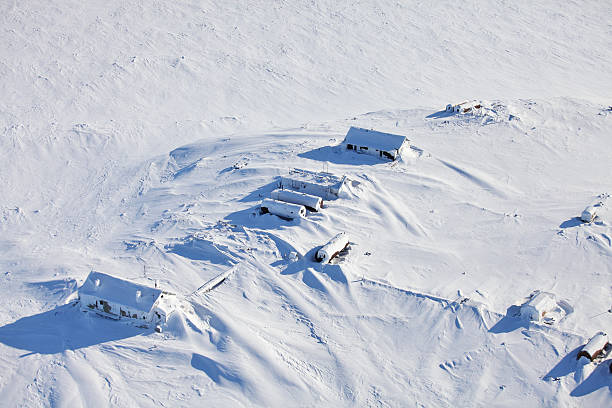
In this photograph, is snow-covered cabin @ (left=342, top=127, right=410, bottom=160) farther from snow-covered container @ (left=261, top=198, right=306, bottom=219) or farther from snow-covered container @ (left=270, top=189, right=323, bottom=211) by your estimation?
snow-covered container @ (left=261, top=198, right=306, bottom=219)

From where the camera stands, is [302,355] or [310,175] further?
[310,175]

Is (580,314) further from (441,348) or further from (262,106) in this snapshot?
(262,106)

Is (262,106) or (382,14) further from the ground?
(382,14)

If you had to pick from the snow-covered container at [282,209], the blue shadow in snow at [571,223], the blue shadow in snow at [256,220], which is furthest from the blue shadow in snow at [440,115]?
the blue shadow in snow at [256,220]

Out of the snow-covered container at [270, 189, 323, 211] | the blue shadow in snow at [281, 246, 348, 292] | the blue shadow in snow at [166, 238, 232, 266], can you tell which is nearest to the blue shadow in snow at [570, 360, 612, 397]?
the blue shadow in snow at [281, 246, 348, 292]

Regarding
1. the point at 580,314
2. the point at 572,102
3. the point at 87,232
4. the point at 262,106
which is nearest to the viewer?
the point at 580,314

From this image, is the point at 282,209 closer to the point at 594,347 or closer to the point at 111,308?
the point at 111,308

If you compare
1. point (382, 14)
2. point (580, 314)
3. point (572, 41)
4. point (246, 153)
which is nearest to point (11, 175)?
point (246, 153)
